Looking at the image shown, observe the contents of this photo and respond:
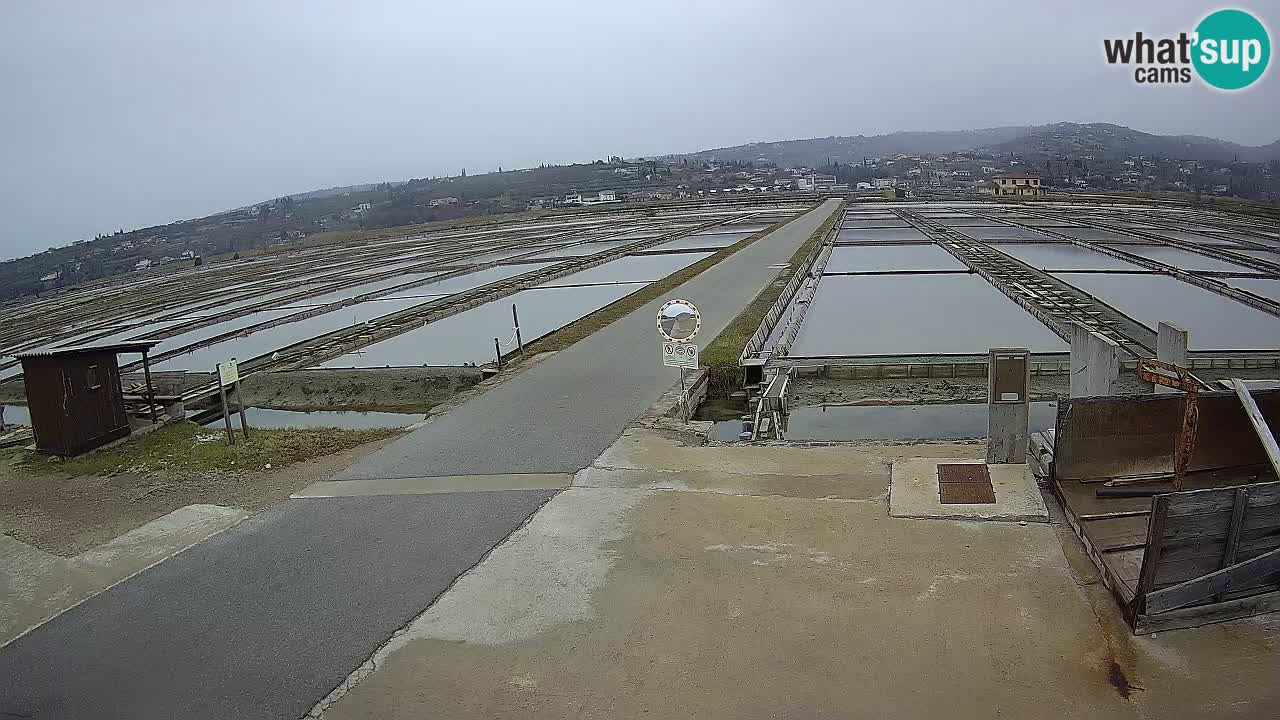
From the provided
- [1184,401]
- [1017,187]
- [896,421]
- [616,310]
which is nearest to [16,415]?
[616,310]

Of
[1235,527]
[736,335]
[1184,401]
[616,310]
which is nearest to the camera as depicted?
[1235,527]

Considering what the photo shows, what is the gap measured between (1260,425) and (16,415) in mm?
20153

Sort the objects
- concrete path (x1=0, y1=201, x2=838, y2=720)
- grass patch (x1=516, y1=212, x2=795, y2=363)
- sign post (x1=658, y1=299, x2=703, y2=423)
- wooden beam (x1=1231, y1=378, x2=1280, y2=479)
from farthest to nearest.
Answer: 1. grass patch (x1=516, y1=212, x2=795, y2=363)
2. sign post (x1=658, y1=299, x2=703, y2=423)
3. wooden beam (x1=1231, y1=378, x2=1280, y2=479)
4. concrete path (x1=0, y1=201, x2=838, y2=720)

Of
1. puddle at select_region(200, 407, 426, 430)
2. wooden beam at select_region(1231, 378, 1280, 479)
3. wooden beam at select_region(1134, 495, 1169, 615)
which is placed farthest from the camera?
puddle at select_region(200, 407, 426, 430)

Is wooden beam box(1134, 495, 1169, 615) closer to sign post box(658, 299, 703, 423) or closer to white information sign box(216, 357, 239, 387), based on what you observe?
sign post box(658, 299, 703, 423)

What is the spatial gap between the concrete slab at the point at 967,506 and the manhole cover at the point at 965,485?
42 millimetres

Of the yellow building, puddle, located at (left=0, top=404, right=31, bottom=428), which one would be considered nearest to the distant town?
the yellow building

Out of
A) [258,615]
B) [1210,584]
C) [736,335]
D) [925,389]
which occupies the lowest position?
[925,389]

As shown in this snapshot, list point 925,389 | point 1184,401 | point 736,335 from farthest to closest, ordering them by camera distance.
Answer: point 736,335 < point 925,389 < point 1184,401

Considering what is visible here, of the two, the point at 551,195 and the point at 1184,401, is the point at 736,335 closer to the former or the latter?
the point at 1184,401

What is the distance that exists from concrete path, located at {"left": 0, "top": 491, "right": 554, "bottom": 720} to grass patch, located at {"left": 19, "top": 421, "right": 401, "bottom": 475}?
8.31ft

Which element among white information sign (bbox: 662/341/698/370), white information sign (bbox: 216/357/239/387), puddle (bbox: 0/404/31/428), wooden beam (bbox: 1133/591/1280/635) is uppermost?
white information sign (bbox: 216/357/239/387)

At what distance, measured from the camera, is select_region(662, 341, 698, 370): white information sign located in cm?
1009

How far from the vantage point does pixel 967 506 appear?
629cm
